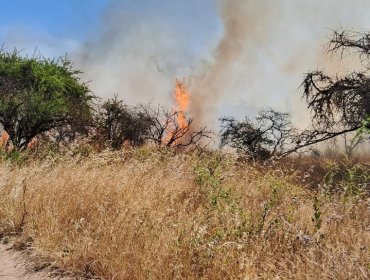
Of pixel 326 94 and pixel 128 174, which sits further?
pixel 326 94

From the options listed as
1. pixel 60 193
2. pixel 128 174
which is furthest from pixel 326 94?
pixel 60 193

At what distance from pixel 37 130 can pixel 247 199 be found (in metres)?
17.8

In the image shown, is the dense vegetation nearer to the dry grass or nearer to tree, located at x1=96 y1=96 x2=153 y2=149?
the dry grass

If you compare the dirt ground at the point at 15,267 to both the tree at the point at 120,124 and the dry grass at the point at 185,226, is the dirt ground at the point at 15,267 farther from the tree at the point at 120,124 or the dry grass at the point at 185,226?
the tree at the point at 120,124

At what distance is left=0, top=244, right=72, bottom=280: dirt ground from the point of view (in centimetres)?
461

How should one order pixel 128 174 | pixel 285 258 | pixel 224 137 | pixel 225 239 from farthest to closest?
1. pixel 224 137
2. pixel 128 174
3. pixel 225 239
4. pixel 285 258

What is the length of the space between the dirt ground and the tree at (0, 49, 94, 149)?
45.8ft

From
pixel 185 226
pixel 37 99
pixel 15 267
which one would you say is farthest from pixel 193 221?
pixel 37 99

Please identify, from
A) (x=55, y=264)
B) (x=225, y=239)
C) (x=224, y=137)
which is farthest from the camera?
(x=224, y=137)

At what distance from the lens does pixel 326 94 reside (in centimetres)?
1255

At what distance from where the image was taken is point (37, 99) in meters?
20.6

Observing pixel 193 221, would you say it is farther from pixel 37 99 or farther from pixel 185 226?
pixel 37 99

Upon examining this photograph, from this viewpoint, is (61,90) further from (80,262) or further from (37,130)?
(80,262)

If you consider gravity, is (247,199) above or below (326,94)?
below
